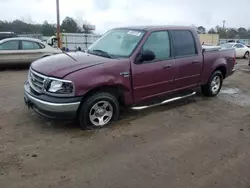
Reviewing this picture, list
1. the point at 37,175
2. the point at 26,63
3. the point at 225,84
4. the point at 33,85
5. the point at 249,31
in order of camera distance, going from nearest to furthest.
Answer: the point at 37,175 → the point at 33,85 → the point at 225,84 → the point at 26,63 → the point at 249,31

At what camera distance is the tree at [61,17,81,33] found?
3538cm

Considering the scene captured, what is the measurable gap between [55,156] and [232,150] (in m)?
2.76

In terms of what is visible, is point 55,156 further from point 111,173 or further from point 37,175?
point 111,173

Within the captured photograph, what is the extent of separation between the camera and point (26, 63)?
10.9 m

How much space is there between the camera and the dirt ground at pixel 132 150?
3.19 meters

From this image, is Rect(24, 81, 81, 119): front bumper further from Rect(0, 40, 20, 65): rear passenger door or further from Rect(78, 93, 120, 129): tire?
Rect(0, 40, 20, 65): rear passenger door

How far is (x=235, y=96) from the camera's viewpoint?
290 inches

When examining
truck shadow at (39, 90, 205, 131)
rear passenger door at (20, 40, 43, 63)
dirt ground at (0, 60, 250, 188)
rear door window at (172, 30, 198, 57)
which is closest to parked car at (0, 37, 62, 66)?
rear passenger door at (20, 40, 43, 63)

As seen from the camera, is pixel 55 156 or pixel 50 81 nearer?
pixel 55 156

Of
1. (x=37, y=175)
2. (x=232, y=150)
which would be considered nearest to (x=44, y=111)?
(x=37, y=175)

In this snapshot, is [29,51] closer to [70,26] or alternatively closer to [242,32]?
[70,26]

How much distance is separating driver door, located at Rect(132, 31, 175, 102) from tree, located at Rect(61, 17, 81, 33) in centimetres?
3136

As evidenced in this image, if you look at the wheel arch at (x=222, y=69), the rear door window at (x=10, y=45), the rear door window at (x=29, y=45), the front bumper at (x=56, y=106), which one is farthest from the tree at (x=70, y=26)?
the front bumper at (x=56, y=106)

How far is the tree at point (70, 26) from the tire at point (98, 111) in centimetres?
3190
